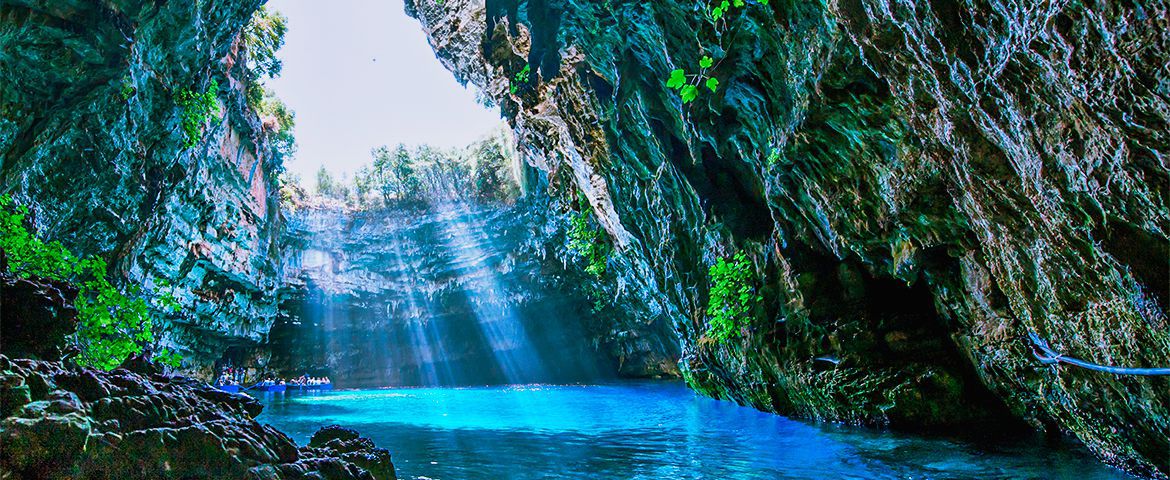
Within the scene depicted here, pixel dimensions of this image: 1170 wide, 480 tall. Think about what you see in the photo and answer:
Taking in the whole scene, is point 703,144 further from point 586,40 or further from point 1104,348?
point 1104,348

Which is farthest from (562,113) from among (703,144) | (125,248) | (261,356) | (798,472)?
(261,356)

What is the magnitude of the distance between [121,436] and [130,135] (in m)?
11.6

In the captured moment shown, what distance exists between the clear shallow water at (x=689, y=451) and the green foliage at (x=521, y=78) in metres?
8.27

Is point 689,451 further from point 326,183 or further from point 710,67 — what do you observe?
point 326,183

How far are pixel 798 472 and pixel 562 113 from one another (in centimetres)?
992

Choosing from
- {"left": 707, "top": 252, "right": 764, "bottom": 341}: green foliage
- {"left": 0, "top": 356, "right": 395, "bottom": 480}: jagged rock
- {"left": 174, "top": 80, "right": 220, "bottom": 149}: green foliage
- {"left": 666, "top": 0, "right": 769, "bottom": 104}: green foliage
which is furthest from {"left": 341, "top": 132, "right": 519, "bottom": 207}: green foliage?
{"left": 0, "top": 356, "right": 395, "bottom": 480}: jagged rock

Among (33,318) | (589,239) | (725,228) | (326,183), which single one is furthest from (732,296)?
(326,183)

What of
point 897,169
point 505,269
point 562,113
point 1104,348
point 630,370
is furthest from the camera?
point 630,370

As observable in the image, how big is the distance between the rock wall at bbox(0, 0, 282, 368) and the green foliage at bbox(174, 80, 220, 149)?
21 cm

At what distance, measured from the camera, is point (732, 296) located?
1162 centimetres

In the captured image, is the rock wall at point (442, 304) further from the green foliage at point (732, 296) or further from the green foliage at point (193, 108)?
the green foliage at point (732, 296)

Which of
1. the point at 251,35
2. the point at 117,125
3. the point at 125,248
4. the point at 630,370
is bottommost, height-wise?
the point at 630,370

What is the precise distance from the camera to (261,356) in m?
32.7

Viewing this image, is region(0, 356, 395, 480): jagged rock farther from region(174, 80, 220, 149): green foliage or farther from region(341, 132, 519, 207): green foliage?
region(341, 132, 519, 207): green foliage
